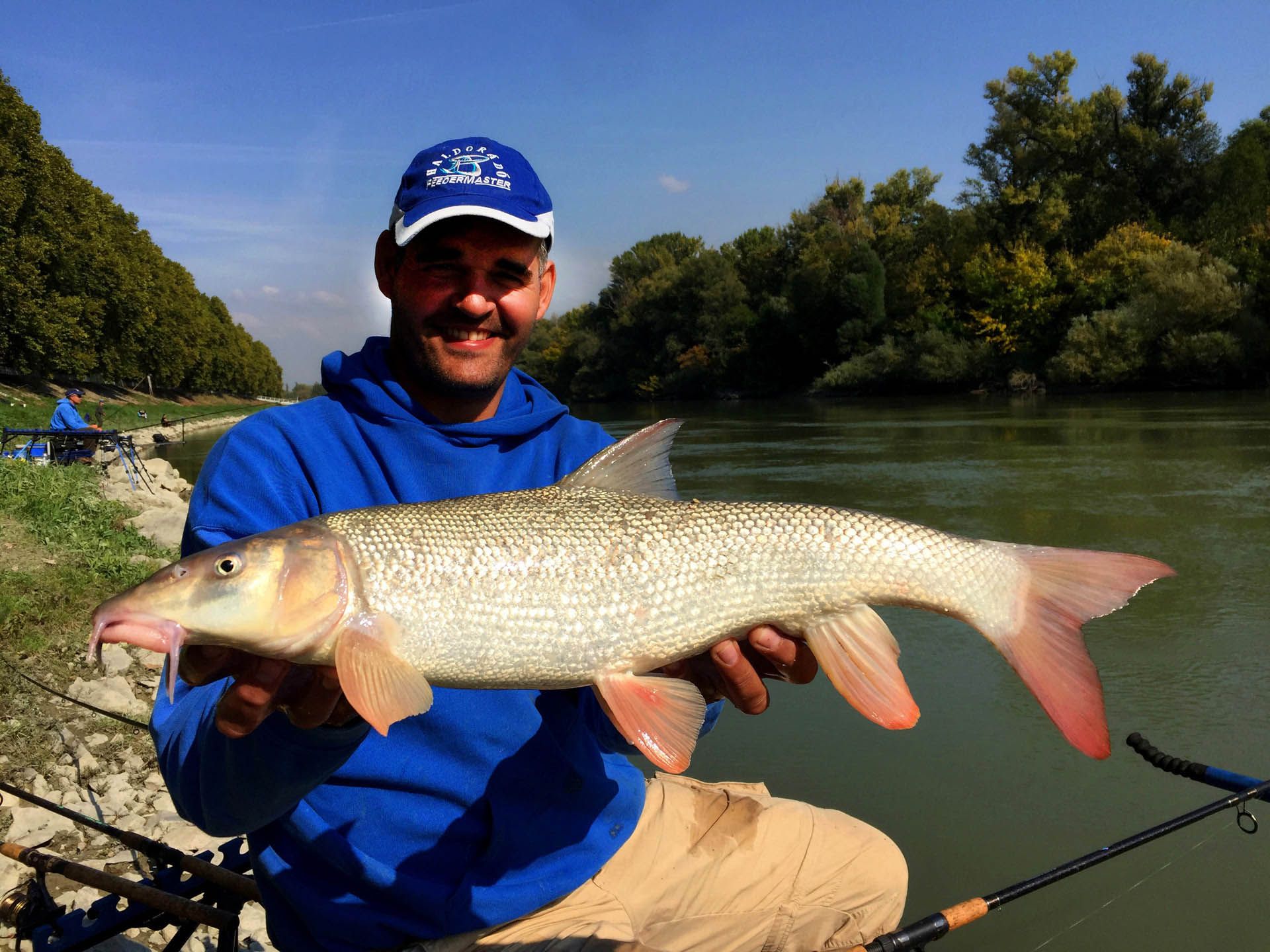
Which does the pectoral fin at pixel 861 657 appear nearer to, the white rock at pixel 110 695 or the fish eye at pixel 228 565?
the fish eye at pixel 228 565

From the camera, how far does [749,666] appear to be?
214cm

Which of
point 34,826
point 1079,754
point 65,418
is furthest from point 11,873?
point 65,418

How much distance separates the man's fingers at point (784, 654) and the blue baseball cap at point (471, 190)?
1.35 m

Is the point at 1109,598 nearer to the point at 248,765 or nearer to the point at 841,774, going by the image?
the point at 248,765

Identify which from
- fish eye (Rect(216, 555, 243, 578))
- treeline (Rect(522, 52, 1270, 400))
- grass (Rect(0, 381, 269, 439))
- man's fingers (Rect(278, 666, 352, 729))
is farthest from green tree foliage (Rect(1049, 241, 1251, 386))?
fish eye (Rect(216, 555, 243, 578))

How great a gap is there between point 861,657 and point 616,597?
625mm

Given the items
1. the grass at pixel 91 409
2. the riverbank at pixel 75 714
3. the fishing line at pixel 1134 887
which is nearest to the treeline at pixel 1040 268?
the grass at pixel 91 409

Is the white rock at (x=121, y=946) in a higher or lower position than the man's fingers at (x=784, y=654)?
lower

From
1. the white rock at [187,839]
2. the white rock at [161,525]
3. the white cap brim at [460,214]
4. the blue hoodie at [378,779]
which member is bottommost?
the white rock at [187,839]

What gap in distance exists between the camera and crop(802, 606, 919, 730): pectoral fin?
2131 millimetres

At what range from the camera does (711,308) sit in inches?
2398

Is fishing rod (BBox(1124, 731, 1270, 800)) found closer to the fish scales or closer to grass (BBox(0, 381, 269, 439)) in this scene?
the fish scales

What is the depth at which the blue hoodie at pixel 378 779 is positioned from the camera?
201cm

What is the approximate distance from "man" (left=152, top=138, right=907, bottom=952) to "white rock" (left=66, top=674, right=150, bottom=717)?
10.4 feet
